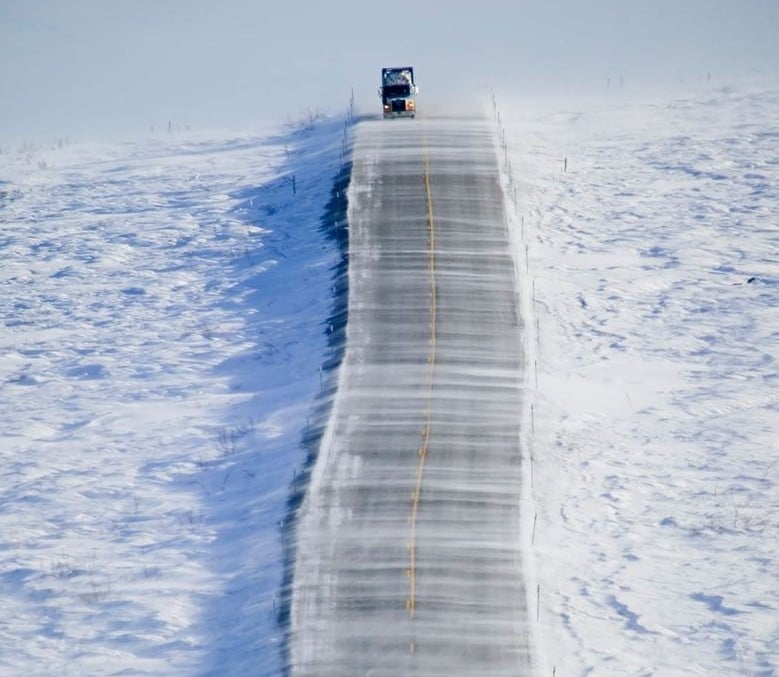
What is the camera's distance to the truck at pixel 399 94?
5091 cm

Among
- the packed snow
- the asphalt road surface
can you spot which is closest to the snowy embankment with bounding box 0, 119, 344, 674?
the packed snow

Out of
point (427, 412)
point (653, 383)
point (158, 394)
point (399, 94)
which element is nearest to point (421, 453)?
point (427, 412)

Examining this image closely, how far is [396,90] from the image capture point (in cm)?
5091

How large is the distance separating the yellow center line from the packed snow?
8.21ft

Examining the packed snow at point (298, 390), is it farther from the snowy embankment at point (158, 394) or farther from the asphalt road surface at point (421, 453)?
the asphalt road surface at point (421, 453)

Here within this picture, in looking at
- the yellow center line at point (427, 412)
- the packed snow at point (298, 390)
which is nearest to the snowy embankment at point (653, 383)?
the packed snow at point (298, 390)

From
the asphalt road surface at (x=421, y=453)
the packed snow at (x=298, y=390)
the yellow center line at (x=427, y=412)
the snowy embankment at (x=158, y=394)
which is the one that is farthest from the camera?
the yellow center line at (x=427, y=412)

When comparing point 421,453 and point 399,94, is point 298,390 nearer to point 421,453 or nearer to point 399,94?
point 421,453

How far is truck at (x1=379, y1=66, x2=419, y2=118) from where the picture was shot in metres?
50.9

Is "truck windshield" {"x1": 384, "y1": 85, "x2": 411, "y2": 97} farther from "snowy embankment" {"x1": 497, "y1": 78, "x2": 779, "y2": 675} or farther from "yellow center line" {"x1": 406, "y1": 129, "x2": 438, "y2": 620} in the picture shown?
"yellow center line" {"x1": 406, "y1": 129, "x2": 438, "y2": 620}

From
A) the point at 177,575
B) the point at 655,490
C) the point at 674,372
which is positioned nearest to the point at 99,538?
the point at 177,575

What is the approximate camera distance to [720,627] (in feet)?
78.9

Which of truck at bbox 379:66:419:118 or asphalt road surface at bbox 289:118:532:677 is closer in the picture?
asphalt road surface at bbox 289:118:532:677

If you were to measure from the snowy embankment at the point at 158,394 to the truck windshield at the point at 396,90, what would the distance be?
109 inches
